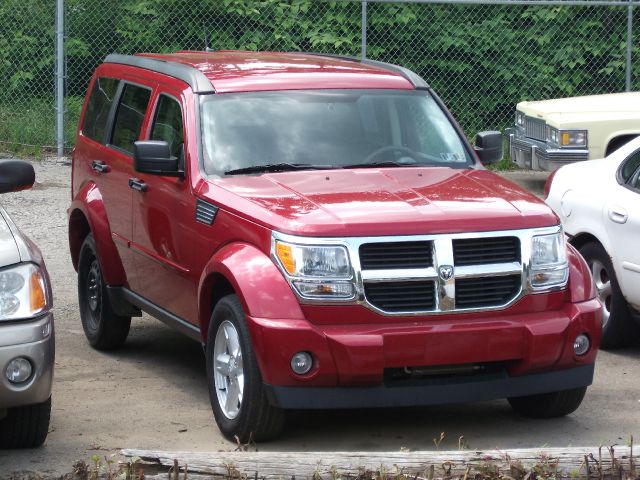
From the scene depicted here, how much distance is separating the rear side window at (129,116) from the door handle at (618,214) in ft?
9.75

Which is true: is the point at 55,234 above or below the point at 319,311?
below

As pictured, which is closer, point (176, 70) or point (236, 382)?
point (236, 382)

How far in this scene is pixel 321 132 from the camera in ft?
24.7

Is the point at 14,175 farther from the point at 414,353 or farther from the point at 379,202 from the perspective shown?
the point at 414,353

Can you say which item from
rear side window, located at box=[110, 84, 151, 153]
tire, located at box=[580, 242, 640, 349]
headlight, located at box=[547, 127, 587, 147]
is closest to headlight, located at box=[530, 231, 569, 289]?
tire, located at box=[580, 242, 640, 349]

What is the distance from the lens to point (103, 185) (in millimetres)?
8602

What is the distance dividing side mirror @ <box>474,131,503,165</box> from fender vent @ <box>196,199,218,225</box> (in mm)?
1860

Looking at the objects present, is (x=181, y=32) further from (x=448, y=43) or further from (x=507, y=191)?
(x=507, y=191)

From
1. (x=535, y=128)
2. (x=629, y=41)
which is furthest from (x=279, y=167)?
(x=629, y=41)

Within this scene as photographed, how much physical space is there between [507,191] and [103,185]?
9.32ft

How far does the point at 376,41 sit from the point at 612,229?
9562mm

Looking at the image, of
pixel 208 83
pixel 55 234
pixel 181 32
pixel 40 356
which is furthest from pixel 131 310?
pixel 181 32

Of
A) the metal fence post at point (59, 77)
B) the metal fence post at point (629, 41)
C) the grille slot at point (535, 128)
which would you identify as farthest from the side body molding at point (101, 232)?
the metal fence post at point (629, 41)

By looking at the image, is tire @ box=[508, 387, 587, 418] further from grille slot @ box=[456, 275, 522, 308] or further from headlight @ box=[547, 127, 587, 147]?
headlight @ box=[547, 127, 587, 147]
